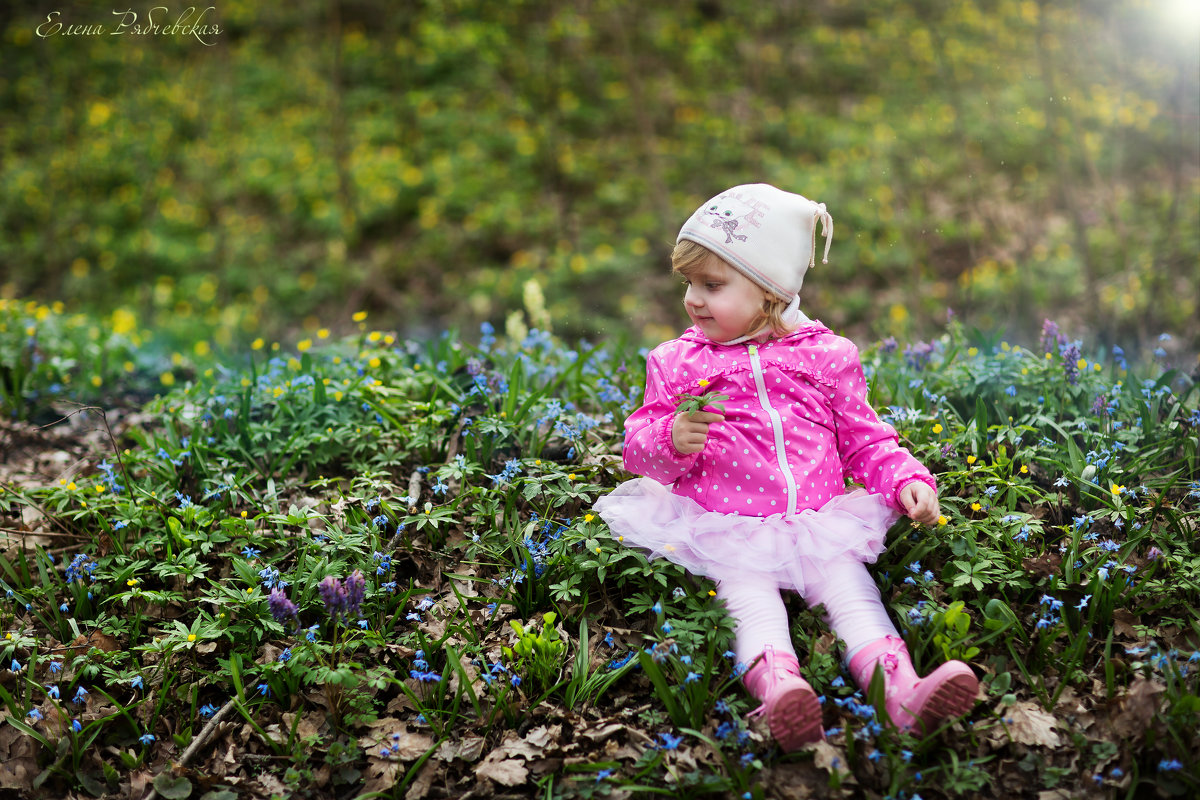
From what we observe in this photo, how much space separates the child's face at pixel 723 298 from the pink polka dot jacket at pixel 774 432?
0.10 m

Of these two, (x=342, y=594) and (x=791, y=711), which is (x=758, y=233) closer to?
(x=791, y=711)

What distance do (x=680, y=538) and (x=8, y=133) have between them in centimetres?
1065

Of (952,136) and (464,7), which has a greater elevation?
(464,7)

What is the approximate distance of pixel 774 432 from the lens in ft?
7.73

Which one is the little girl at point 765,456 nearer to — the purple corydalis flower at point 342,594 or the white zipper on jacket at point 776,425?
the white zipper on jacket at point 776,425

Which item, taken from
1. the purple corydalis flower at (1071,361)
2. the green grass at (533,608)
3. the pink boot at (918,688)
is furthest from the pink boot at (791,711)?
the purple corydalis flower at (1071,361)

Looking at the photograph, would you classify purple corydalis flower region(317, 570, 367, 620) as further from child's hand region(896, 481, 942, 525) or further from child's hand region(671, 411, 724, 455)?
child's hand region(896, 481, 942, 525)

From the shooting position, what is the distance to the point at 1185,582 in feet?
7.55

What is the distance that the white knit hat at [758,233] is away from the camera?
7.55 ft

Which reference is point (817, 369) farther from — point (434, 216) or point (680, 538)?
point (434, 216)

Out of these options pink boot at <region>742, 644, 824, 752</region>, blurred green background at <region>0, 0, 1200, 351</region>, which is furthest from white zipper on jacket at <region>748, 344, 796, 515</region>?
blurred green background at <region>0, 0, 1200, 351</region>

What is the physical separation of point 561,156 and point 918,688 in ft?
24.2

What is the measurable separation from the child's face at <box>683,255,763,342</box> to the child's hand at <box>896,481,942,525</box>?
2.09ft

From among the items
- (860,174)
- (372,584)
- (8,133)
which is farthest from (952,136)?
(8,133)
